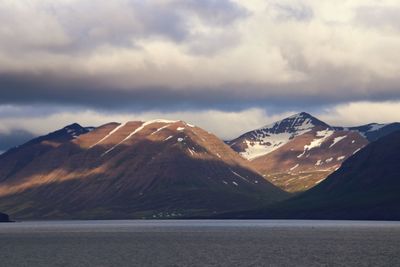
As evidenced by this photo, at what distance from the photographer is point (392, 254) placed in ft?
540

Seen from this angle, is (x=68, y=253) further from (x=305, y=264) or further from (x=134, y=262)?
(x=305, y=264)

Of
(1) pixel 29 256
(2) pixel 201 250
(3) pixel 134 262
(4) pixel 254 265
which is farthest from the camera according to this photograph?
(2) pixel 201 250

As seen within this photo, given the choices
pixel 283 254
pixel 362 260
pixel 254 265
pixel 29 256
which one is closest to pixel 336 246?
pixel 283 254

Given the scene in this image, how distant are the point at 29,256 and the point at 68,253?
1169 centimetres

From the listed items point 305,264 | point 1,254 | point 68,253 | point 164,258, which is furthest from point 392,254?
point 1,254

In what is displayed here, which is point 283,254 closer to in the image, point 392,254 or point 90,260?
point 392,254

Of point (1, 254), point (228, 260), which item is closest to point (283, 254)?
point (228, 260)

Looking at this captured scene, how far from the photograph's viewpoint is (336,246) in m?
200

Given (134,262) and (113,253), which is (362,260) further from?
(113,253)

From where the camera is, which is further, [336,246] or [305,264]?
[336,246]

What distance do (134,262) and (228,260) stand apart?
18208mm

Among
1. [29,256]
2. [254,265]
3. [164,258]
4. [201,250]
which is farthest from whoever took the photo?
[201,250]

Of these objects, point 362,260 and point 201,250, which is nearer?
point 362,260

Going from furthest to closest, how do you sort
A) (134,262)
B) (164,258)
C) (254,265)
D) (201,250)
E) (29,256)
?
(201,250) → (29,256) → (164,258) → (134,262) → (254,265)
